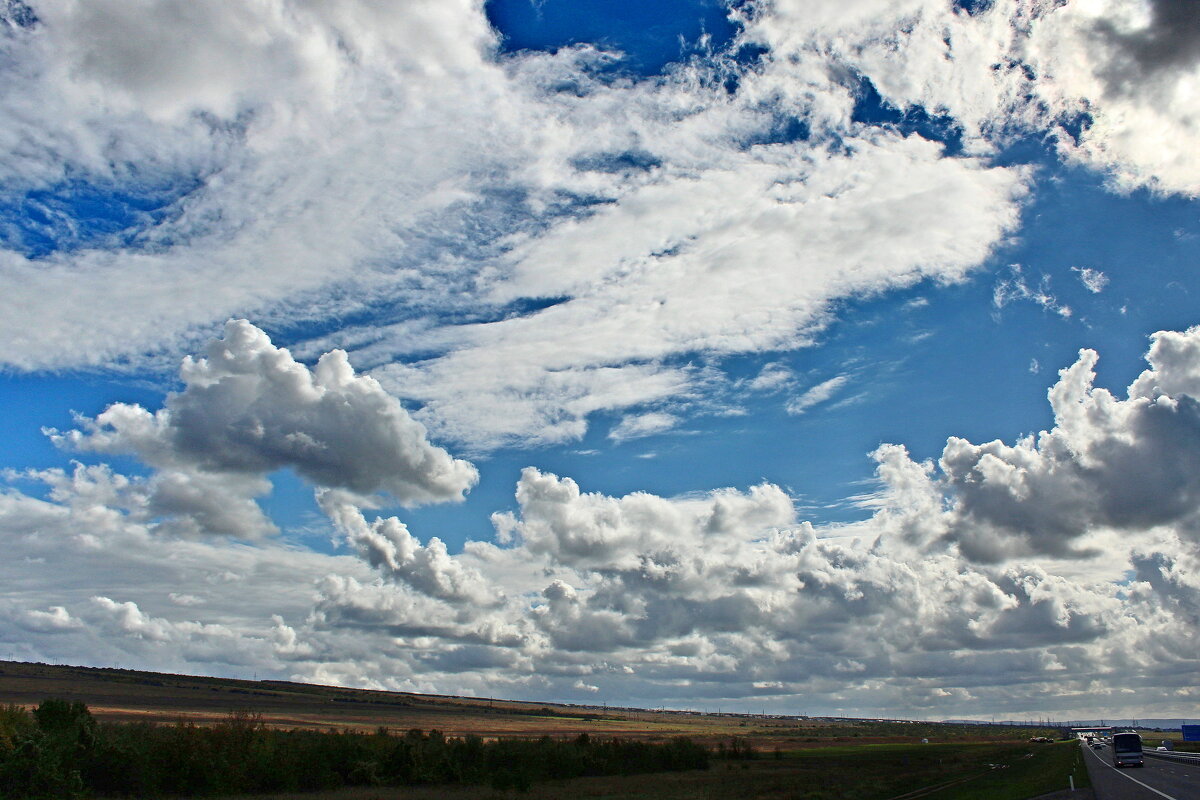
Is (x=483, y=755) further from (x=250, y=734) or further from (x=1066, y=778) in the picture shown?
(x=1066, y=778)

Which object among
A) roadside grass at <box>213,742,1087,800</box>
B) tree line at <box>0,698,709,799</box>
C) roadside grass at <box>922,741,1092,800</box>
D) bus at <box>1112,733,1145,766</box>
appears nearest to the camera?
tree line at <box>0,698,709,799</box>

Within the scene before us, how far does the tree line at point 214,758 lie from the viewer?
1837 inches

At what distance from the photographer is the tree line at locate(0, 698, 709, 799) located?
4666 cm

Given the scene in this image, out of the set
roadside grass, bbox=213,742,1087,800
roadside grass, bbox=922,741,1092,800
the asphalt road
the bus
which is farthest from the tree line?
the bus

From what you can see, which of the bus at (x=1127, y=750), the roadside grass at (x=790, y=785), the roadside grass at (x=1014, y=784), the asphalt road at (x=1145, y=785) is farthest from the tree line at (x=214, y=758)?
the bus at (x=1127, y=750)

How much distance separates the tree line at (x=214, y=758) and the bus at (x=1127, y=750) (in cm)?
6241

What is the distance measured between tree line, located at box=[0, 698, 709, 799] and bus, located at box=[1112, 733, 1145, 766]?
205 feet

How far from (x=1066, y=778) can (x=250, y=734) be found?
65.5m

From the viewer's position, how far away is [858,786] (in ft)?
215

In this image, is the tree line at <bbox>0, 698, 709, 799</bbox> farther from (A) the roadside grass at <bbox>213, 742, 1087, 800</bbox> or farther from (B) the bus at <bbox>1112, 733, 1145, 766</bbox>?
(B) the bus at <bbox>1112, 733, 1145, 766</bbox>

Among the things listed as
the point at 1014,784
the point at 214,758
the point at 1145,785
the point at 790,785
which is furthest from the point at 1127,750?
the point at 214,758

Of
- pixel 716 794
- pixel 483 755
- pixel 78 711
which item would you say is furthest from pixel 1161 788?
pixel 78 711

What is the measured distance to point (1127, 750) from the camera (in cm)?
9225

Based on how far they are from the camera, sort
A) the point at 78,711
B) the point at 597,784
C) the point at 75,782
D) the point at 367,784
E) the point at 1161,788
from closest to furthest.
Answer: the point at 75,782, the point at 78,711, the point at 1161,788, the point at 367,784, the point at 597,784
